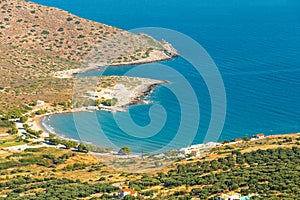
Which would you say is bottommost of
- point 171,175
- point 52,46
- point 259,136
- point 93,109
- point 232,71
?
point 171,175

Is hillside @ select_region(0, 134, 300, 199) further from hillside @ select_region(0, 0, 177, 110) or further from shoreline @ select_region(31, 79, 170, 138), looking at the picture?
hillside @ select_region(0, 0, 177, 110)

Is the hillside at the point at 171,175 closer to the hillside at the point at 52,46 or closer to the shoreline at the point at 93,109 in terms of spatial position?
the shoreline at the point at 93,109

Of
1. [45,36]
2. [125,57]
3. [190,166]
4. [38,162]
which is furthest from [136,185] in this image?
[45,36]

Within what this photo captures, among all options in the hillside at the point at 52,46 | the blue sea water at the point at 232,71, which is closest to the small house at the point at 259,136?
the blue sea water at the point at 232,71

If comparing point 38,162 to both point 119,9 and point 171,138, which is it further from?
point 119,9

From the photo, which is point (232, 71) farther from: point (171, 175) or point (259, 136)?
point (171, 175)

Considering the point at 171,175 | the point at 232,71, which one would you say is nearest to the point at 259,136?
the point at 171,175

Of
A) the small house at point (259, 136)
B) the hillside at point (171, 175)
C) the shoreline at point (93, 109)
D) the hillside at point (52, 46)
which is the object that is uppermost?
the hillside at point (52, 46)
